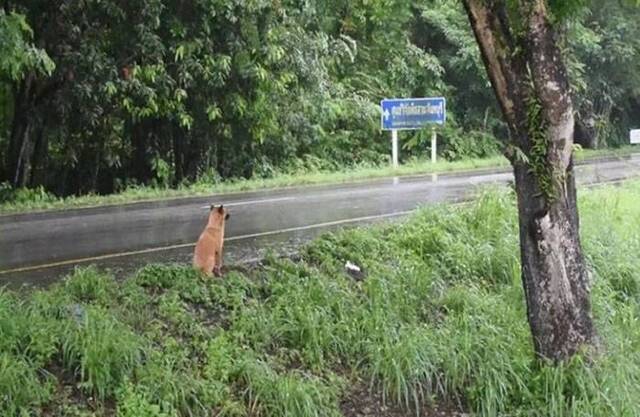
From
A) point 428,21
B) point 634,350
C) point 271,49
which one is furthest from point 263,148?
point 634,350

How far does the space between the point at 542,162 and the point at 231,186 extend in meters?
12.7

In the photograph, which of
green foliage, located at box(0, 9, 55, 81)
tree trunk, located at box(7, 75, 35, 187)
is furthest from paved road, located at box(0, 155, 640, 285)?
tree trunk, located at box(7, 75, 35, 187)

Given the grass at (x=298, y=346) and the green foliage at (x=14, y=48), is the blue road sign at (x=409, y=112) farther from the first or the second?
the grass at (x=298, y=346)

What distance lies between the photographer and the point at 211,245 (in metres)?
7.12

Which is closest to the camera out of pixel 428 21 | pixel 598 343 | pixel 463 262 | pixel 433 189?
pixel 598 343

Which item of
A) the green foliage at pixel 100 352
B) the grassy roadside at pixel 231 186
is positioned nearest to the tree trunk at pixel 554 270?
the green foliage at pixel 100 352

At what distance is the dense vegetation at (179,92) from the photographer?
1580 cm

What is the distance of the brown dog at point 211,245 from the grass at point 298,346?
0.15m

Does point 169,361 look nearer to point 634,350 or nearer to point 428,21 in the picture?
point 634,350

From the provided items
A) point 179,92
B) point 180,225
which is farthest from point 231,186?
point 180,225

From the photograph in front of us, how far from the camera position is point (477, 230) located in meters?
9.88

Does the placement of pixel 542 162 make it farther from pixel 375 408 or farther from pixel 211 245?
pixel 211 245

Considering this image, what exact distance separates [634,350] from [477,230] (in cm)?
330

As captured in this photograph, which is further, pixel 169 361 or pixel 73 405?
pixel 169 361
